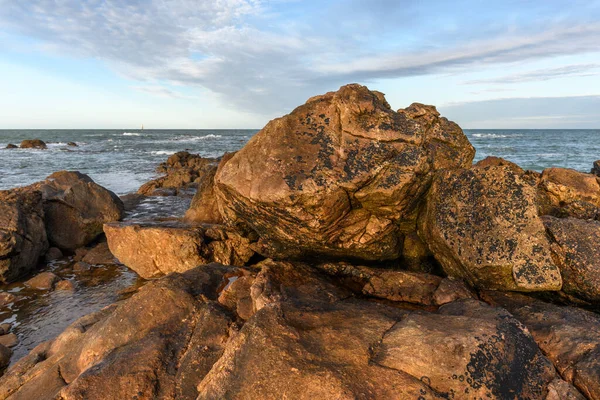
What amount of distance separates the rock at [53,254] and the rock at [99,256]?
2.72ft

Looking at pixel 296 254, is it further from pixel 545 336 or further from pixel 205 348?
pixel 545 336

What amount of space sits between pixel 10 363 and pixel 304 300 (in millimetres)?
5102

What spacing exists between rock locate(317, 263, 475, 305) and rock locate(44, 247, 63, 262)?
8.67 metres

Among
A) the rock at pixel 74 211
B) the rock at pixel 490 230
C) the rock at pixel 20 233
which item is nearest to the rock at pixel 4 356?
the rock at pixel 20 233

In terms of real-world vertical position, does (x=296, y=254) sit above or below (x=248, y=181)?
below

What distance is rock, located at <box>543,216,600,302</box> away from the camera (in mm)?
5008

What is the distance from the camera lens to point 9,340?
20.9ft

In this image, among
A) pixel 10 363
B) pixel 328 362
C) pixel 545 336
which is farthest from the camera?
pixel 10 363

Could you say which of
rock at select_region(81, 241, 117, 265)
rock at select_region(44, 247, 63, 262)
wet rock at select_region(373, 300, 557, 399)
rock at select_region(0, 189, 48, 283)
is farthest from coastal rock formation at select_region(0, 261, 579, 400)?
rock at select_region(44, 247, 63, 262)

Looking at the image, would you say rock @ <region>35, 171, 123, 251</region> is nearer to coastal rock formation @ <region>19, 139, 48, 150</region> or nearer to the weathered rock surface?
the weathered rock surface

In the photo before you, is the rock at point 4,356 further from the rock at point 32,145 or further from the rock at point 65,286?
the rock at point 32,145

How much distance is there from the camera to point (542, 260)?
4887mm

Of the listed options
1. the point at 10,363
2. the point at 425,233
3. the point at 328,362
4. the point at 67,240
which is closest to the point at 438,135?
the point at 425,233

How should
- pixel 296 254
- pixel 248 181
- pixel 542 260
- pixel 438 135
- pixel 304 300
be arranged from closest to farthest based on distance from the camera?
pixel 304 300 < pixel 542 260 < pixel 248 181 < pixel 296 254 < pixel 438 135
